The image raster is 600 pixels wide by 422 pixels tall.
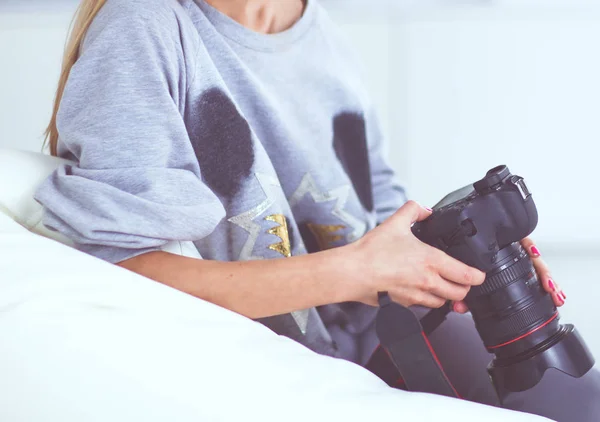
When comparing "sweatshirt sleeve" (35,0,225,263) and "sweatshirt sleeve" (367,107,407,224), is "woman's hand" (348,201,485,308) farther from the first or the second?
"sweatshirt sleeve" (367,107,407,224)

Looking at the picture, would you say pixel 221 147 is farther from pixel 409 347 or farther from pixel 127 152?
pixel 409 347

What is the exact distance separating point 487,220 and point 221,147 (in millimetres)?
305

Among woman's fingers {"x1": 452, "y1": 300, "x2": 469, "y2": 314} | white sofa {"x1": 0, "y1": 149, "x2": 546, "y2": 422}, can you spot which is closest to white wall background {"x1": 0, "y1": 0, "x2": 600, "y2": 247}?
woman's fingers {"x1": 452, "y1": 300, "x2": 469, "y2": 314}

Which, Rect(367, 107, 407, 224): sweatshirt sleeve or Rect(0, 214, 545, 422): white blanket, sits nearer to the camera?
Rect(0, 214, 545, 422): white blanket

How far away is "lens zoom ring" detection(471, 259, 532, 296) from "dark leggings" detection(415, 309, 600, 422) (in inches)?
3.8

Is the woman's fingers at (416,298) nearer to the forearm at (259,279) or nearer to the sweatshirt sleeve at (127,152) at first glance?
the forearm at (259,279)

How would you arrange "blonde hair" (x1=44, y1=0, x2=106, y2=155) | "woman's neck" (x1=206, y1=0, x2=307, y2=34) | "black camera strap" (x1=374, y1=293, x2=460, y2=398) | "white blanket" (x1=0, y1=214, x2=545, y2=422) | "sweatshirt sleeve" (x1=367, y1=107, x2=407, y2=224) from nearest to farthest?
"white blanket" (x1=0, y1=214, x2=545, y2=422) < "black camera strap" (x1=374, y1=293, x2=460, y2=398) < "blonde hair" (x1=44, y1=0, x2=106, y2=155) < "woman's neck" (x1=206, y1=0, x2=307, y2=34) < "sweatshirt sleeve" (x1=367, y1=107, x2=407, y2=224)

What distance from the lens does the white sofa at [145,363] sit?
24.3 inches

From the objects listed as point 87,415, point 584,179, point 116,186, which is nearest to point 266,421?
point 87,415

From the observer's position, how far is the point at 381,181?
4.01 ft

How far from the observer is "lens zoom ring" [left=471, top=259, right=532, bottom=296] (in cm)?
78

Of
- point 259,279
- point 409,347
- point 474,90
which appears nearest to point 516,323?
point 409,347

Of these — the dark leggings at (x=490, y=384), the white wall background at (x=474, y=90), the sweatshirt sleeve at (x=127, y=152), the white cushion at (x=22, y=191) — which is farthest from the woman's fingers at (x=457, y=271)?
the white wall background at (x=474, y=90)

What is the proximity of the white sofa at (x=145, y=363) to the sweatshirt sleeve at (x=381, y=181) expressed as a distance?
0.51 m
